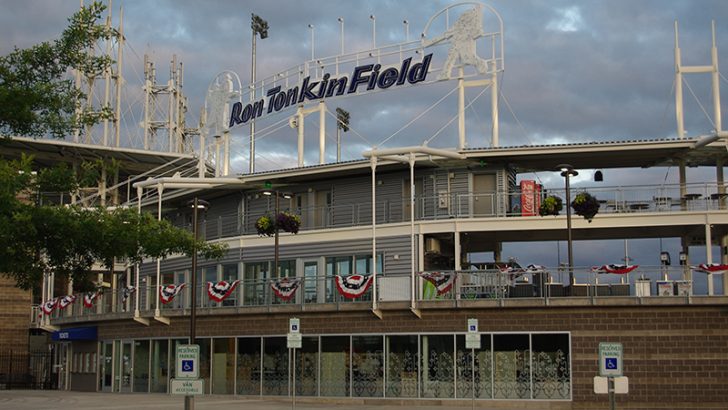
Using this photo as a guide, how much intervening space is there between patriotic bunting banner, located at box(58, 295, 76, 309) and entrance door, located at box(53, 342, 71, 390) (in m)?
2.12

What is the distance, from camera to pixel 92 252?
837 inches

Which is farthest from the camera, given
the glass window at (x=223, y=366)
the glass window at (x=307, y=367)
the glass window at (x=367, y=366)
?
the glass window at (x=223, y=366)

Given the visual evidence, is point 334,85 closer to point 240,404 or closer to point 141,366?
point 141,366

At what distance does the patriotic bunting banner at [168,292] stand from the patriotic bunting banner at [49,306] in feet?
36.0

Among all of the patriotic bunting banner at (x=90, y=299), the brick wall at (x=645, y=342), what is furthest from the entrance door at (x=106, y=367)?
the brick wall at (x=645, y=342)

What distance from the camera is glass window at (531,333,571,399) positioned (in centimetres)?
3153

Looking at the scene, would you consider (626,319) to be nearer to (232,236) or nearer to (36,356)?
(232,236)

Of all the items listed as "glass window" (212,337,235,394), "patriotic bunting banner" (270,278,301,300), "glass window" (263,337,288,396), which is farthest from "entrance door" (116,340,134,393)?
"patriotic bunting banner" (270,278,301,300)

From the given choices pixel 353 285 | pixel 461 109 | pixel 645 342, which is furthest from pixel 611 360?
pixel 461 109

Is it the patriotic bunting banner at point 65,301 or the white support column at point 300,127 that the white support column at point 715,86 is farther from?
the patriotic bunting banner at point 65,301

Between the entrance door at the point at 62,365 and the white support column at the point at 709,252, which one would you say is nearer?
the white support column at the point at 709,252

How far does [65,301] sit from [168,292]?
10.2 meters

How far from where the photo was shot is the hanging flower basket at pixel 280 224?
38562 mm

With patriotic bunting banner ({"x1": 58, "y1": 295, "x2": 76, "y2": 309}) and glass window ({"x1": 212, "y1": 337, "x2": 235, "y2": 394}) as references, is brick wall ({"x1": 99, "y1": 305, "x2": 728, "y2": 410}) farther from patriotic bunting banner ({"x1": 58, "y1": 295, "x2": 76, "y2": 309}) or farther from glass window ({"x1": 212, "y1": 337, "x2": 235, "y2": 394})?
patriotic bunting banner ({"x1": 58, "y1": 295, "x2": 76, "y2": 309})
